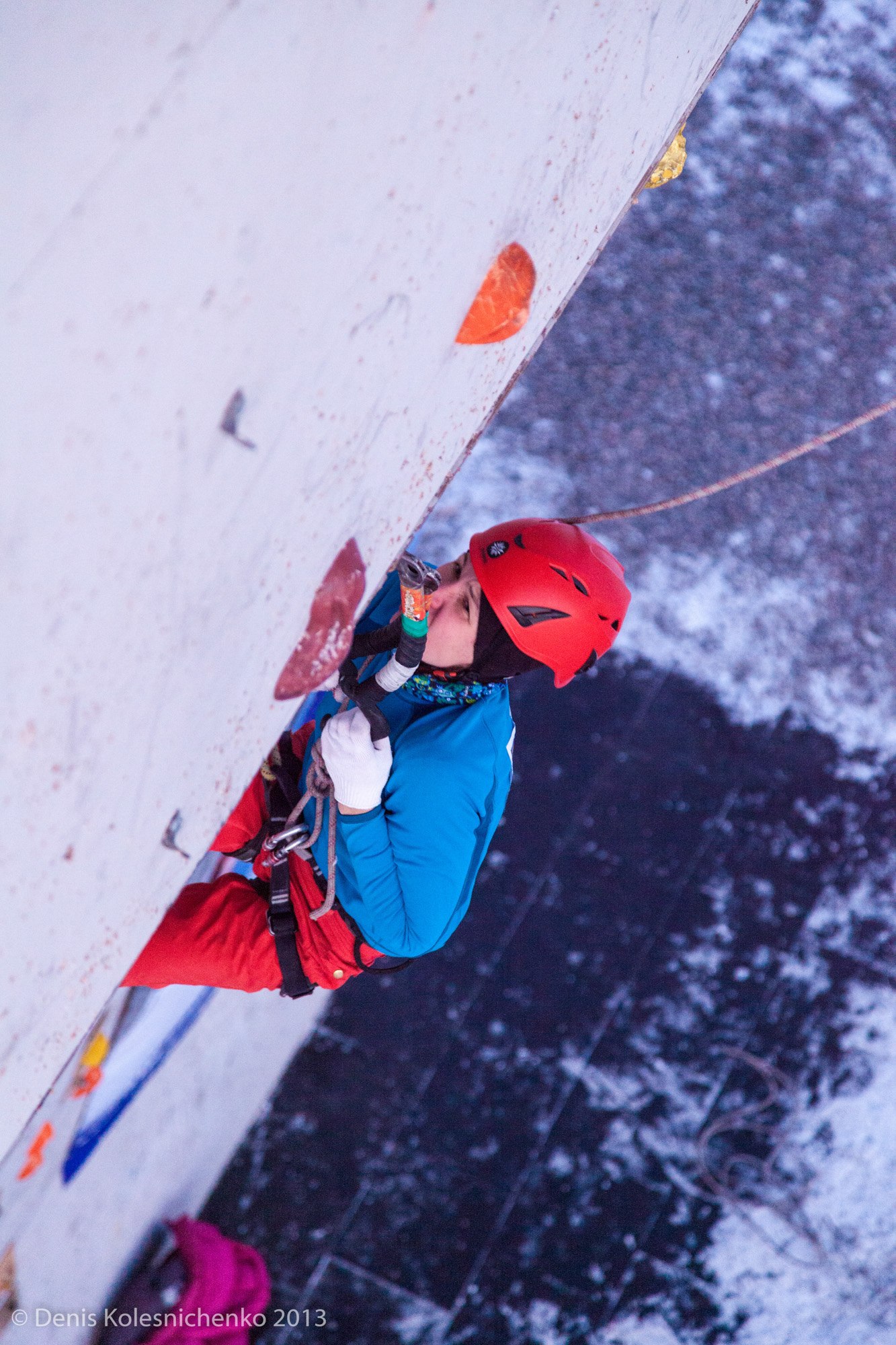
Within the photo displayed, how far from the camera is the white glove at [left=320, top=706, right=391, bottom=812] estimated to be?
1470 mm

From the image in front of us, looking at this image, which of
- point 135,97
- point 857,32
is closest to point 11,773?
point 135,97

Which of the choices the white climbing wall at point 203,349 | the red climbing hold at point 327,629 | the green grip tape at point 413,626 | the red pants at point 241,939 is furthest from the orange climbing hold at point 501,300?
the red pants at point 241,939

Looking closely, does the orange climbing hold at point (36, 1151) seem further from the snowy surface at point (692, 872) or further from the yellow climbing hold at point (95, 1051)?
the snowy surface at point (692, 872)

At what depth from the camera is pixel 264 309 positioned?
29.1 inches

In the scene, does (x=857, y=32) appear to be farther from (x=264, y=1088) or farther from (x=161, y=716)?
(x=264, y=1088)

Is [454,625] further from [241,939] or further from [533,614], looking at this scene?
[241,939]

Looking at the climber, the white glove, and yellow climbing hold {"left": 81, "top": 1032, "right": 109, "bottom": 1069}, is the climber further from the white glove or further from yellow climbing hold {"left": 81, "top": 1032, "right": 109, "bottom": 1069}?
yellow climbing hold {"left": 81, "top": 1032, "right": 109, "bottom": 1069}

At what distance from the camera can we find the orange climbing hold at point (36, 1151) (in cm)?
190

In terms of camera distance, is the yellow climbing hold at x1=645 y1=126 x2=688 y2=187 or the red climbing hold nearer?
the red climbing hold

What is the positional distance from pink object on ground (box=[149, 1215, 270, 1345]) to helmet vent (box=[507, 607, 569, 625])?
7.31 ft

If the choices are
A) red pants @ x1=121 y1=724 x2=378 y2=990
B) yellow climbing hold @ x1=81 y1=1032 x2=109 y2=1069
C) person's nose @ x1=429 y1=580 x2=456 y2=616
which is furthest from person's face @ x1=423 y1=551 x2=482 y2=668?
yellow climbing hold @ x1=81 y1=1032 x2=109 y2=1069

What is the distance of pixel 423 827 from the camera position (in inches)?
63.4

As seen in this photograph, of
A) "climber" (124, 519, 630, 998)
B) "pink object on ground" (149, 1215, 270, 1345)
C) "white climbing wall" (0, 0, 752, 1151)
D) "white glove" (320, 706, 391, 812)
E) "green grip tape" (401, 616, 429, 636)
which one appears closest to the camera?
"white climbing wall" (0, 0, 752, 1151)

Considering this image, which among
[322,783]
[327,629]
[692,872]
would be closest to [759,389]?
[692,872]
